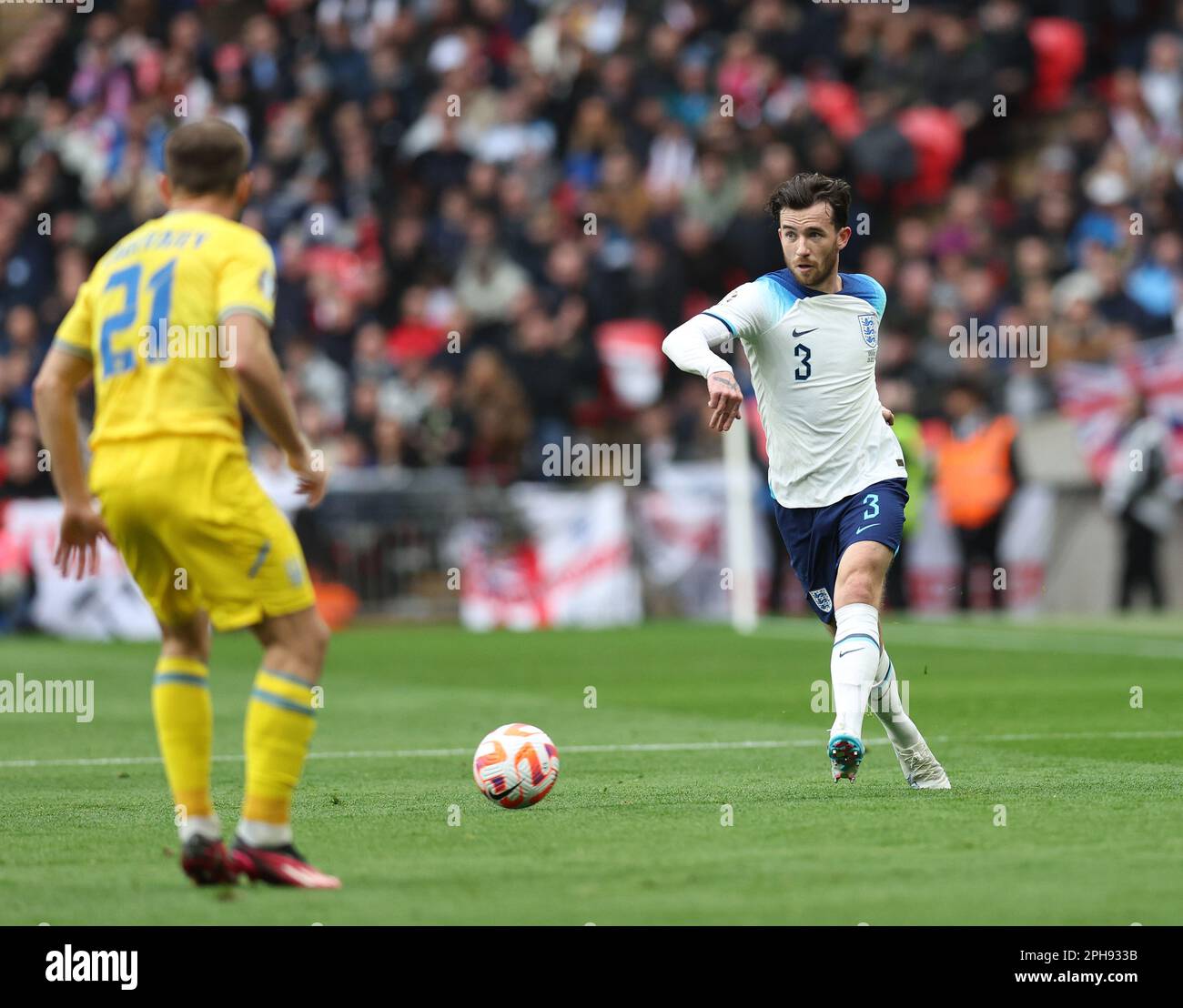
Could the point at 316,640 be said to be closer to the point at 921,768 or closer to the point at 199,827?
the point at 199,827

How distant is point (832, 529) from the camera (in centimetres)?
827

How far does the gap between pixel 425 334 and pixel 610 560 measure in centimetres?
330

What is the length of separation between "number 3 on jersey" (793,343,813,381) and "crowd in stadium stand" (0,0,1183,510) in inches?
454

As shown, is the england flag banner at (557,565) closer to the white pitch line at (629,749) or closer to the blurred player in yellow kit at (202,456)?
the white pitch line at (629,749)

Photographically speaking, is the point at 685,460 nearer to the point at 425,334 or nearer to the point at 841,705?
the point at 425,334

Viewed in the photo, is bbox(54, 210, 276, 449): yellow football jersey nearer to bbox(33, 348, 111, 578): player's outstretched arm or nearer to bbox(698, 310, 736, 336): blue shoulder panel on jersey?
bbox(33, 348, 111, 578): player's outstretched arm

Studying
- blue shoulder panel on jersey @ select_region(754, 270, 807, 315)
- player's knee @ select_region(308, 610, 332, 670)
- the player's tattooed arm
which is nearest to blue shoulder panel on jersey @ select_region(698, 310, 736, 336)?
blue shoulder panel on jersey @ select_region(754, 270, 807, 315)

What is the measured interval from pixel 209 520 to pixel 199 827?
0.90 m

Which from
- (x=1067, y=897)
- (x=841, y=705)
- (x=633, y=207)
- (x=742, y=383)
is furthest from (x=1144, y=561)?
(x=1067, y=897)

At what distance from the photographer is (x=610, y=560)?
21609 millimetres
